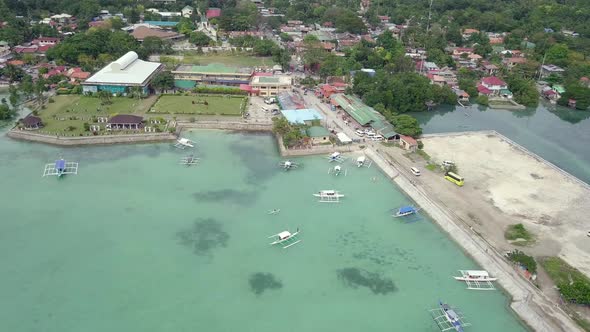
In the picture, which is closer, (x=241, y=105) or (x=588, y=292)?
(x=588, y=292)

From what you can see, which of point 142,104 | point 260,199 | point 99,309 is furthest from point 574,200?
point 142,104

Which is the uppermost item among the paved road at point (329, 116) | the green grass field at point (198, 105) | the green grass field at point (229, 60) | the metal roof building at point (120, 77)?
the metal roof building at point (120, 77)

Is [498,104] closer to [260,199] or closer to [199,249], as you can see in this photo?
[260,199]

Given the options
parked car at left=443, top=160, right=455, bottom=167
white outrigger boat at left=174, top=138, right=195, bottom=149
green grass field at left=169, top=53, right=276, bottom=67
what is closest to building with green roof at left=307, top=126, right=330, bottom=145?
parked car at left=443, top=160, right=455, bottom=167

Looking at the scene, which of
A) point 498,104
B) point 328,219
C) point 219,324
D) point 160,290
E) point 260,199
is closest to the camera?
point 219,324

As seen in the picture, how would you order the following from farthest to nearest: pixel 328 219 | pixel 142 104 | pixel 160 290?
pixel 142 104
pixel 328 219
pixel 160 290

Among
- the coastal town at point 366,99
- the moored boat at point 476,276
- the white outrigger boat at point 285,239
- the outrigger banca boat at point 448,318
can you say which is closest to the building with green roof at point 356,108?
the coastal town at point 366,99

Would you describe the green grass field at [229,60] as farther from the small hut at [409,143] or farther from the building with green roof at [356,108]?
the small hut at [409,143]
